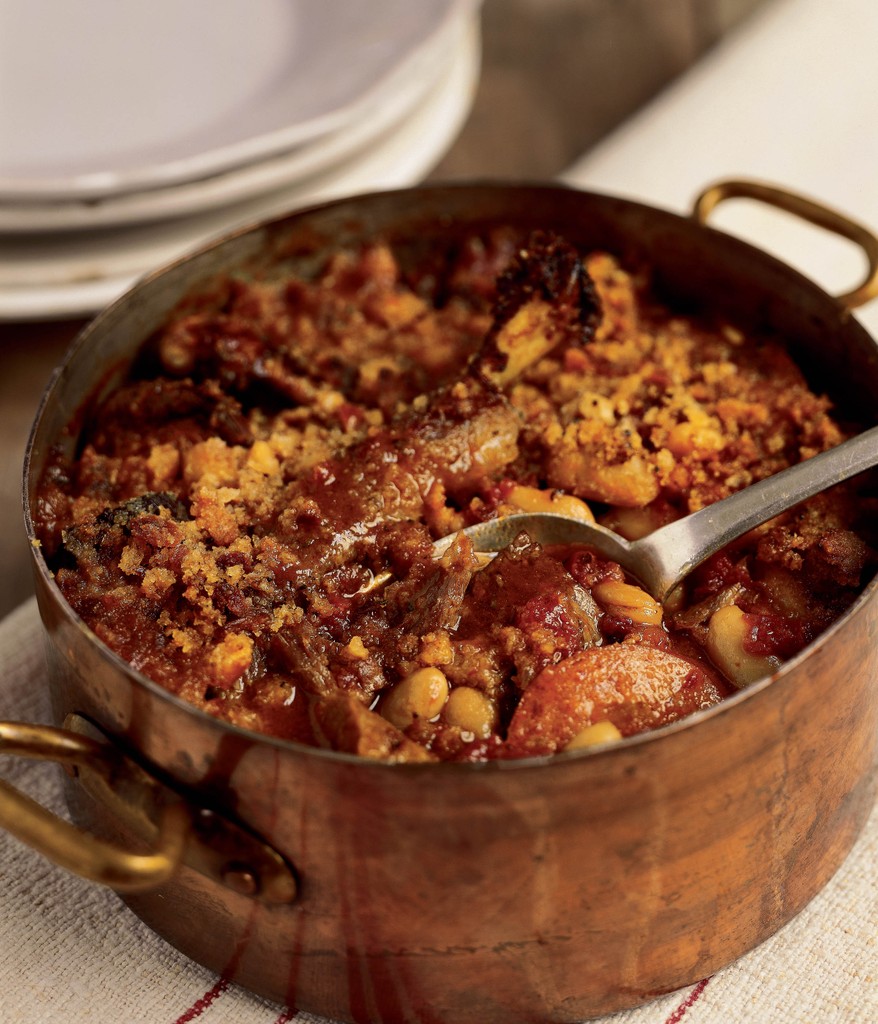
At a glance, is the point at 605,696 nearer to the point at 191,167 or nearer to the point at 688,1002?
the point at 688,1002

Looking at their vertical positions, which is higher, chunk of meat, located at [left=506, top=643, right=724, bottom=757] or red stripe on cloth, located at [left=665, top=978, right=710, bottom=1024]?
chunk of meat, located at [left=506, top=643, right=724, bottom=757]

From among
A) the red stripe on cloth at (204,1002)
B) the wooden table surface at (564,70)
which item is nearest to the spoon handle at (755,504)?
the red stripe on cloth at (204,1002)

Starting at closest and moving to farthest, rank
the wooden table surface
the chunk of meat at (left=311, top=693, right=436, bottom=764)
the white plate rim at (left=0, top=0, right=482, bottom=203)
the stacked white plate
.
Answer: the chunk of meat at (left=311, top=693, right=436, bottom=764) → the white plate rim at (left=0, top=0, right=482, bottom=203) → the stacked white plate → the wooden table surface

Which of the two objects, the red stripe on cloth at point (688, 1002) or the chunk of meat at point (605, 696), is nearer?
the chunk of meat at point (605, 696)

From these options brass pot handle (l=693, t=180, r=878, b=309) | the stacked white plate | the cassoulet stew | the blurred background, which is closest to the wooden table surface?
the blurred background

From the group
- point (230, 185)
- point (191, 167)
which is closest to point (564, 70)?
point (230, 185)

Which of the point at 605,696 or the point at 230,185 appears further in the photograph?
the point at 230,185

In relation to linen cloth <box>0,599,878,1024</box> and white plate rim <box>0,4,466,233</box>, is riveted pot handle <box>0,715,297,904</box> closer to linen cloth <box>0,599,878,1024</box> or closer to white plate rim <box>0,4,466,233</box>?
linen cloth <box>0,599,878,1024</box>

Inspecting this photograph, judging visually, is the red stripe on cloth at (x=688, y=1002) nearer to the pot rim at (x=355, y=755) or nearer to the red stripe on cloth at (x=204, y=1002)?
the pot rim at (x=355, y=755)
